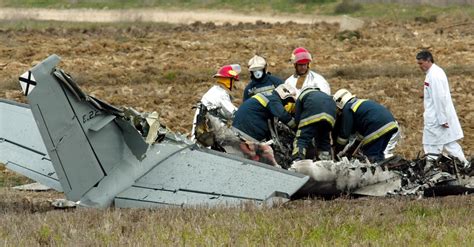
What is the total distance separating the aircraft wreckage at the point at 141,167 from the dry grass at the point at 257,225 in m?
0.36

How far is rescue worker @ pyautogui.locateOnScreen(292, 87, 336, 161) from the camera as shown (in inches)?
523

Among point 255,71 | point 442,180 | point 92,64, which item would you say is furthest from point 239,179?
point 92,64

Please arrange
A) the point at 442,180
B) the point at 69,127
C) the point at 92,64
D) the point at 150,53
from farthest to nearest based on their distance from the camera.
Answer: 1. the point at 150,53
2. the point at 92,64
3. the point at 442,180
4. the point at 69,127

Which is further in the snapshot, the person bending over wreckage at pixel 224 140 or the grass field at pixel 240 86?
the person bending over wreckage at pixel 224 140

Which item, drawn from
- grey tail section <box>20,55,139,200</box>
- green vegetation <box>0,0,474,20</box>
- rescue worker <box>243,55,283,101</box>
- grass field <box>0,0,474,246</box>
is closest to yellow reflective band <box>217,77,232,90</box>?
rescue worker <box>243,55,283,101</box>

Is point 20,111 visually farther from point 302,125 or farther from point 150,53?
point 150,53

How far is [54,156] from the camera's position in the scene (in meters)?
11.5

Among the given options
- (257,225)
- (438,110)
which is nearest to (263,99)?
(438,110)

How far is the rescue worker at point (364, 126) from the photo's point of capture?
13.7 metres

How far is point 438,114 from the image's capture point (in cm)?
1561

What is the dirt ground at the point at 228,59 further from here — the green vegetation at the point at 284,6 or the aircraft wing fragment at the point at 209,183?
Answer: the aircraft wing fragment at the point at 209,183

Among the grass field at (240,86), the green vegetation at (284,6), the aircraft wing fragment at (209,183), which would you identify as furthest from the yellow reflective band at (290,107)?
the green vegetation at (284,6)

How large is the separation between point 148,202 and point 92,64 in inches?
563

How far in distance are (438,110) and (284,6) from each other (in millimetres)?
31454
